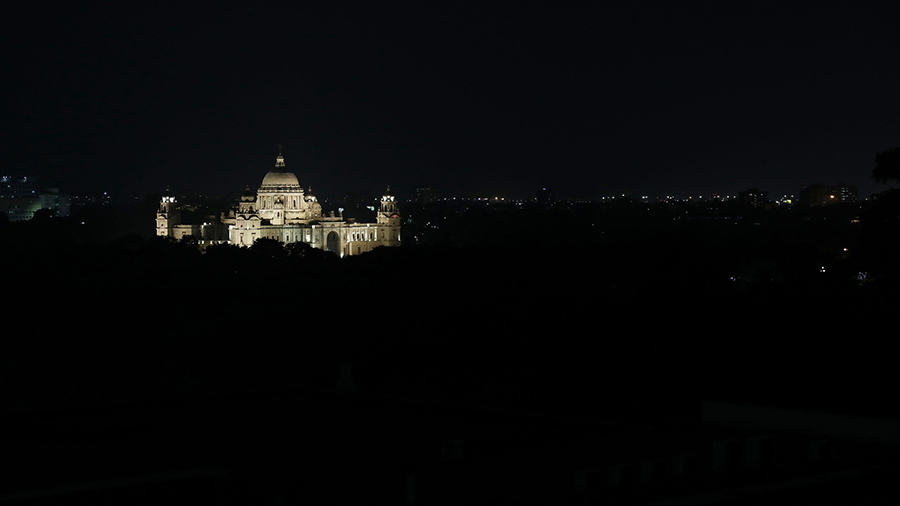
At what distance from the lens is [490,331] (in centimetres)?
4488

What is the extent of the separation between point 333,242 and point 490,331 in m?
125

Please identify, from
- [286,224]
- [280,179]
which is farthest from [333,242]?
[280,179]

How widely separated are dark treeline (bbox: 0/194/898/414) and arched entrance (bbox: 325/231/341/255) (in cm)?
9884

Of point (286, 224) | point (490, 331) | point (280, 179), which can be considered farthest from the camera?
point (280, 179)

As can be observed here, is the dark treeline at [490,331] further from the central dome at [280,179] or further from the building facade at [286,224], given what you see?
the central dome at [280,179]

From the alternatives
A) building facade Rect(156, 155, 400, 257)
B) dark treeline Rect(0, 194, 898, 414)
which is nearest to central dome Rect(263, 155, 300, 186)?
building facade Rect(156, 155, 400, 257)

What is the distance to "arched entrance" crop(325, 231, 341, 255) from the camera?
169 meters

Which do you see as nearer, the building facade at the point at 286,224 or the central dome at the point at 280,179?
the building facade at the point at 286,224

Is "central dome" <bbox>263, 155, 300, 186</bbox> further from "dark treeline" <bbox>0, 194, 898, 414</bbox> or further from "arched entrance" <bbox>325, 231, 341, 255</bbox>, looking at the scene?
"dark treeline" <bbox>0, 194, 898, 414</bbox>

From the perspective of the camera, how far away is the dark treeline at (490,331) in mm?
38812

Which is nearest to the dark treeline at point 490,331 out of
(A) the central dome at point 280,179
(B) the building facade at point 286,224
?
(B) the building facade at point 286,224

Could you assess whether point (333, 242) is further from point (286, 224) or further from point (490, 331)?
point (490, 331)

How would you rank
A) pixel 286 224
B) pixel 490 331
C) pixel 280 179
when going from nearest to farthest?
pixel 490 331 → pixel 286 224 → pixel 280 179

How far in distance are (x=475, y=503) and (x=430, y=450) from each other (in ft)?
15.5
